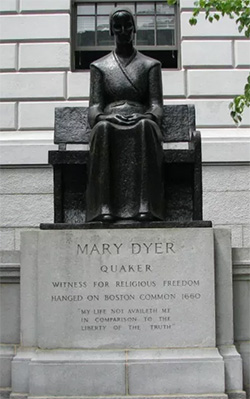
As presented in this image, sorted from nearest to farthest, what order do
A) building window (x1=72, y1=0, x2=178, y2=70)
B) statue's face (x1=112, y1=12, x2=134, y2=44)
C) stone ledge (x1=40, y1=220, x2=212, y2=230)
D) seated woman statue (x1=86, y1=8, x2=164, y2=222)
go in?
1. stone ledge (x1=40, y1=220, x2=212, y2=230)
2. seated woman statue (x1=86, y1=8, x2=164, y2=222)
3. statue's face (x1=112, y1=12, x2=134, y2=44)
4. building window (x1=72, y1=0, x2=178, y2=70)

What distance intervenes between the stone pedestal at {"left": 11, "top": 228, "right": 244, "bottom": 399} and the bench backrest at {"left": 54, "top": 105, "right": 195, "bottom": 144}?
146 cm

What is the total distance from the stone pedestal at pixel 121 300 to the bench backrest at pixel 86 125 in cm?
146

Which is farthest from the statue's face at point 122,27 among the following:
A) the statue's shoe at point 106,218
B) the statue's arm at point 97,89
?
the statue's shoe at point 106,218

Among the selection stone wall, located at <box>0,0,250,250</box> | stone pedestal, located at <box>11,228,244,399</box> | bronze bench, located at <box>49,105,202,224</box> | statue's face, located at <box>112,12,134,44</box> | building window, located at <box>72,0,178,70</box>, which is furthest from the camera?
building window, located at <box>72,0,178,70</box>

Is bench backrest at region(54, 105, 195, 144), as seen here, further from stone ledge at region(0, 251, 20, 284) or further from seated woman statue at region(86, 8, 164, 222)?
stone ledge at region(0, 251, 20, 284)

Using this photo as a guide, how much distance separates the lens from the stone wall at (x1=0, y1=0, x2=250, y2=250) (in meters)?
13.4

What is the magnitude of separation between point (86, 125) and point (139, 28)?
760 cm

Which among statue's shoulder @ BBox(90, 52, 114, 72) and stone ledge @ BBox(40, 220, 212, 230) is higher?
statue's shoulder @ BBox(90, 52, 114, 72)

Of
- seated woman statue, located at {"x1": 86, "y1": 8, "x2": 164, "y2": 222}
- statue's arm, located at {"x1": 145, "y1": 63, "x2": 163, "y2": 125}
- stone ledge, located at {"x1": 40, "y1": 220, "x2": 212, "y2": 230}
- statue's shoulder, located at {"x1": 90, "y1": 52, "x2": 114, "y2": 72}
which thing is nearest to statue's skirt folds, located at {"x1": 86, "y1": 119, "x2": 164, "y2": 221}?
A: seated woman statue, located at {"x1": 86, "y1": 8, "x2": 164, "y2": 222}

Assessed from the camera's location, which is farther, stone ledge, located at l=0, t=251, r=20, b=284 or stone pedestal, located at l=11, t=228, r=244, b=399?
stone ledge, located at l=0, t=251, r=20, b=284

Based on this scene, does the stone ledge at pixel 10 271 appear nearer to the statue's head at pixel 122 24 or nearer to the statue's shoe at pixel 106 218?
the statue's shoe at pixel 106 218

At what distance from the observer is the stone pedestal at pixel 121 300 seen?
21.9 feet

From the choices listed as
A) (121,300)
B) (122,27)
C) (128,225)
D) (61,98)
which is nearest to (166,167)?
(128,225)

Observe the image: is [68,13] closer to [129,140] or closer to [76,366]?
[129,140]
